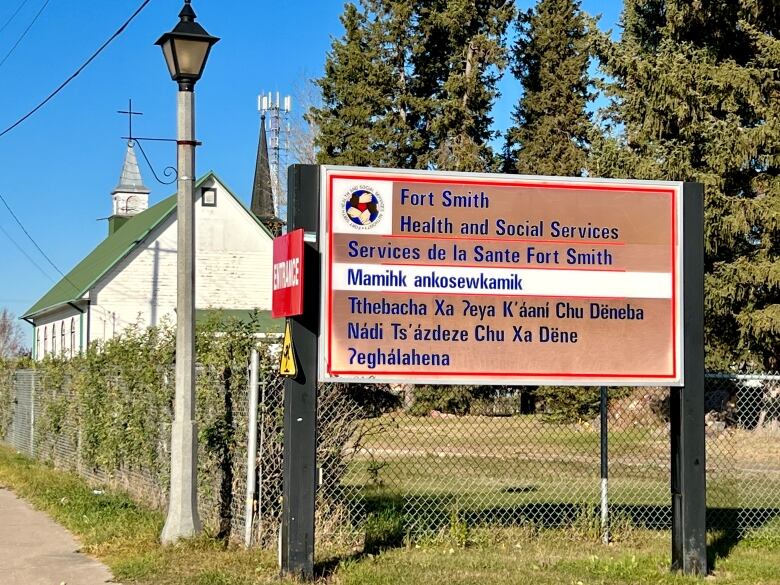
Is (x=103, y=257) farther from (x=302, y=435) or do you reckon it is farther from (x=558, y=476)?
(x=302, y=435)

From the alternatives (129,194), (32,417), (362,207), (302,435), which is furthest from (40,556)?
(129,194)

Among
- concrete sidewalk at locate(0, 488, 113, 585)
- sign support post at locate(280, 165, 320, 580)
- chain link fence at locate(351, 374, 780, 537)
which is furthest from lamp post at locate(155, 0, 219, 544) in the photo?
sign support post at locate(280, 165, 320, 580)

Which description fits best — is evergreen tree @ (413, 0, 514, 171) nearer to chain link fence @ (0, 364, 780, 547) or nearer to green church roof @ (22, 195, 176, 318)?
green church roof @ (22, 195, 176, 318)

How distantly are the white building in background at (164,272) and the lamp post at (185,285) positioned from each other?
28052mm

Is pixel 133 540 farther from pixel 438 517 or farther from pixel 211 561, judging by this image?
pixel 438 517

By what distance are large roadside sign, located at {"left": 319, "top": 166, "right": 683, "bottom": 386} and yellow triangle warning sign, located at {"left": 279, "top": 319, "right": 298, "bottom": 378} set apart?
0.27m

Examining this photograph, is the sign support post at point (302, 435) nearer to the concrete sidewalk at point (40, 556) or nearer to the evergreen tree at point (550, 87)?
the concrete sidewalk at point (40, 556)

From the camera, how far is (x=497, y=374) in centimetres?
855

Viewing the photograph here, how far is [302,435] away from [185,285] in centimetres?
262

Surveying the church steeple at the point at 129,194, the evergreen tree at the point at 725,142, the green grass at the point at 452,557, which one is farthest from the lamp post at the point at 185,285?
the church steeple at the point at 129,194

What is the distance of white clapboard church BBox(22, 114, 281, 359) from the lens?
39.5 m

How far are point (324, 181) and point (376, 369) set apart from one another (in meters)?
1.55

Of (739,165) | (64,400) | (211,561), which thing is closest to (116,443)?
(64,400)

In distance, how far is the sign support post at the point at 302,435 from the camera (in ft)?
26.5
